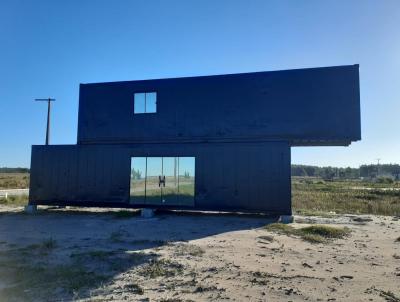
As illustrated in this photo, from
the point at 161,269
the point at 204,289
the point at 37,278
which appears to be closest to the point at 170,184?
the point at 161,269

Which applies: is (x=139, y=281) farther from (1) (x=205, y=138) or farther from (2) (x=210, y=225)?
(1) (x=205, y=138)

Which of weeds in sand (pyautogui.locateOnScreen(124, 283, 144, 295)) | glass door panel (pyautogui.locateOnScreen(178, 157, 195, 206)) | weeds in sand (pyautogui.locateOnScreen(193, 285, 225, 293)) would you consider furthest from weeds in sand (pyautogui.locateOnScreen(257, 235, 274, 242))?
glass door panel (pyautogui.locateOnScreen(178, 157, 195, 206))

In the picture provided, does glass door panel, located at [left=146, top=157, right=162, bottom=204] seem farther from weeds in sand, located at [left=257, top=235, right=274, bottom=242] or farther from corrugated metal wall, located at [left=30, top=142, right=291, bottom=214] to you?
weeds in sand, located at [left=257, top=235, right=274, bottom=242]

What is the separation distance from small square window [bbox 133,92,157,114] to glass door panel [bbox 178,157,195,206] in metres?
3.31

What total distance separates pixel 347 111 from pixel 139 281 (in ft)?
39.7

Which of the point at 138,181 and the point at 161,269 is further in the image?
the point at 138,181

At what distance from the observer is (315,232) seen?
1186 centimetres

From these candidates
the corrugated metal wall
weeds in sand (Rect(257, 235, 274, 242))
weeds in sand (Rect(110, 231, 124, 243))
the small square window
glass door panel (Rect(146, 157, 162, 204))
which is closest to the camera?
weeds in sand (Rect(110, 231, 124, 243))

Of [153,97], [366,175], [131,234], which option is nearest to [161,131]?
[153,97]

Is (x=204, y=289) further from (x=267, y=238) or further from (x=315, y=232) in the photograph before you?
(x=315, y=232)

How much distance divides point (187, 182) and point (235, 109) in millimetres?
4010

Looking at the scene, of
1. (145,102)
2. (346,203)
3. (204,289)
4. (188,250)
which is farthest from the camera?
(346,203)

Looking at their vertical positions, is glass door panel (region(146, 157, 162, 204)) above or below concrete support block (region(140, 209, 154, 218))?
above

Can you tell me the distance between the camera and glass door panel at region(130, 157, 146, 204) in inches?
663
